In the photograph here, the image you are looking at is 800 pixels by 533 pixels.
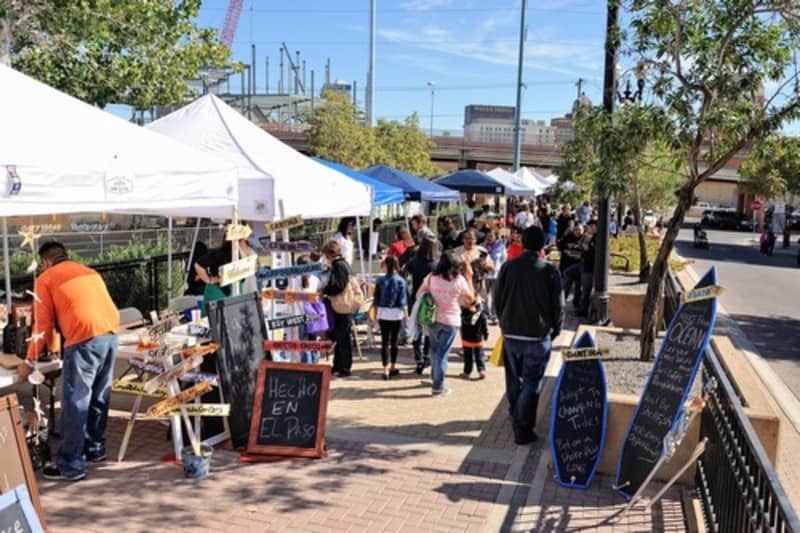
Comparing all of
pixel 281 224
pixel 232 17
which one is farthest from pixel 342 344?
pixel 232 17

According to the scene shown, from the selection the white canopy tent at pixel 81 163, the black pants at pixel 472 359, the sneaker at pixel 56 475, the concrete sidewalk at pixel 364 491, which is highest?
the white canopy tent at pixel 81 163

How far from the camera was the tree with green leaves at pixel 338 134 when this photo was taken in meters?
35.3

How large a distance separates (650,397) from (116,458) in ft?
14.4

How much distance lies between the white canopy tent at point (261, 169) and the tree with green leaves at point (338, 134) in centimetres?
2667

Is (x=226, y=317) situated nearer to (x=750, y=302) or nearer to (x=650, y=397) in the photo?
(x=650, y=397)

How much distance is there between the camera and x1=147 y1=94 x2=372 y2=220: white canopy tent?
7672mm

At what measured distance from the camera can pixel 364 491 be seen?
5.38m

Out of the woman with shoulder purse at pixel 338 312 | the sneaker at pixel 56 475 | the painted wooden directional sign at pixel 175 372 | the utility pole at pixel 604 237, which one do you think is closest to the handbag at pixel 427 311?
the woman with shoulder purse at pixel 338 312

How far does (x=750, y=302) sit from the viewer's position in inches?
681

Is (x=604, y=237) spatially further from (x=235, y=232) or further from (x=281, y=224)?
(x=235, y=232)

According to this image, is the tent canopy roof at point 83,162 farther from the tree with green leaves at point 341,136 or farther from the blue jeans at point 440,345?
the tree with green leaves at point 341,136

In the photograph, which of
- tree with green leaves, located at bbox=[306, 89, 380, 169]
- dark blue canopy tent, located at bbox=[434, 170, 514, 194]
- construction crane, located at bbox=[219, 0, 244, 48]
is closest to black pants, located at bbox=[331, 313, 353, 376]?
dark blue canopy tent, located at bbox=[434, 170, 514, 194]

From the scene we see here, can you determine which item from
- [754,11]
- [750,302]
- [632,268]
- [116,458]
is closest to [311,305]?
[116,458]

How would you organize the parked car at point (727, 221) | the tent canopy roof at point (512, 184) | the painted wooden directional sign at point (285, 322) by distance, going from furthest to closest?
the parked car at point (727, 221), the tent canopy roof at point (512, 184), the painted wooden directional sign at point (285, 322)
